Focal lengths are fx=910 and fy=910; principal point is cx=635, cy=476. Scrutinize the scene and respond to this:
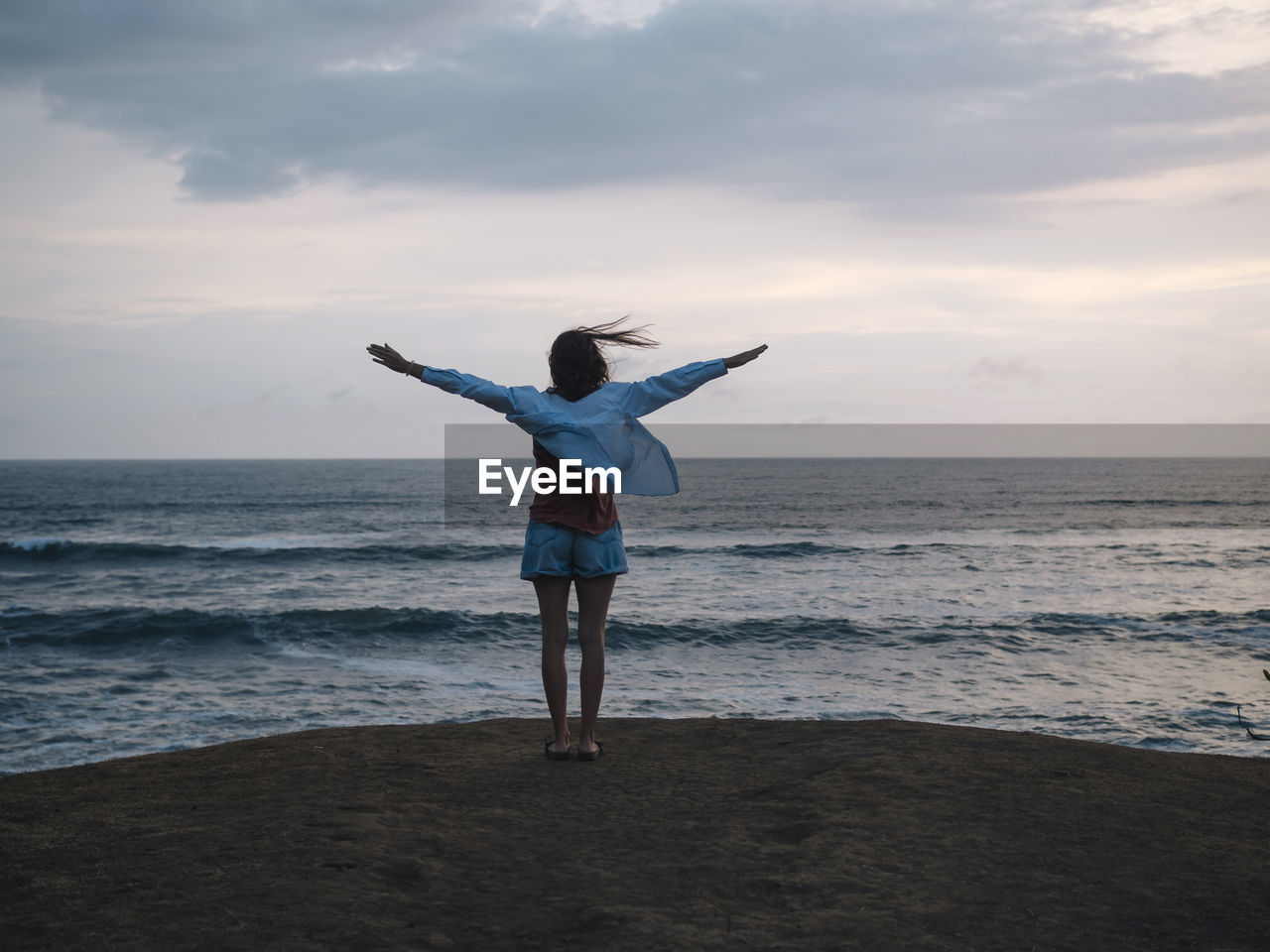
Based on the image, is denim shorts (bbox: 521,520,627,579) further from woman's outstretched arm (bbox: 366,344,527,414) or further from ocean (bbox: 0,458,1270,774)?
ocean (bbox: 0,458,1270,774)

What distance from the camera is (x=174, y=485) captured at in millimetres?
71250

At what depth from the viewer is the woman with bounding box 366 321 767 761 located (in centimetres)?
422

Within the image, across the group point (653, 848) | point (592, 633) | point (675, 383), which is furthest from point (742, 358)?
point (653, 848)

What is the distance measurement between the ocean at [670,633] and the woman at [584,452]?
5194 mm

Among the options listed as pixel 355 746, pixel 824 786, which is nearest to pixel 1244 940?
pixel 824 786

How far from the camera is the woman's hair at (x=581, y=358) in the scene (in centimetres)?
433

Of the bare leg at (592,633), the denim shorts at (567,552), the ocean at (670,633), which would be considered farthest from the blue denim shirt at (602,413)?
the ocean at (670,633)

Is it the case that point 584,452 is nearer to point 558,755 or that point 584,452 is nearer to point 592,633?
point 592,633

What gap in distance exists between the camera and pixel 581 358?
4.32 metres

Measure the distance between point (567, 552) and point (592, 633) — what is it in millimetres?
430

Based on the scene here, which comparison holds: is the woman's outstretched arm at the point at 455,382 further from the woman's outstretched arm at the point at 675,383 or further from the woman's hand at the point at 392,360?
the woman's outstretched arm at the point at 675,383

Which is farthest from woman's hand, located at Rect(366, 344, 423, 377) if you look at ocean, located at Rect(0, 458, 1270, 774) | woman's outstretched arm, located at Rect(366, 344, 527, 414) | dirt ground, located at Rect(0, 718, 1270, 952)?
ocean, located at Rect(0, 458, 1270, 774)

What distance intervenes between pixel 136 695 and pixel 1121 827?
10685mm

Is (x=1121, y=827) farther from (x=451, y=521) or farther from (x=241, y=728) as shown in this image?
(x=451, y=521)
